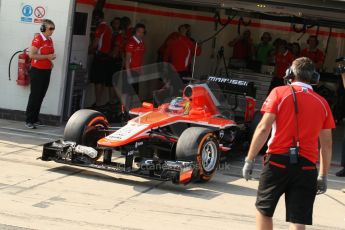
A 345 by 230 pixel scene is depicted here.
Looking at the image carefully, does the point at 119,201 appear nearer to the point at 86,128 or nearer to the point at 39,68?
the point at 86,128

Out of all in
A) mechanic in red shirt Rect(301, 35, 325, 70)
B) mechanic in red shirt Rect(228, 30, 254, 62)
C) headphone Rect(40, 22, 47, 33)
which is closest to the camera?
headphone Rect(40, 22, 47, 33)

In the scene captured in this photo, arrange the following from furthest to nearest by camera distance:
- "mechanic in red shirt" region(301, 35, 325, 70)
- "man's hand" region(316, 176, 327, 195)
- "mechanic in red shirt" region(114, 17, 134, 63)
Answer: "mechanic in red shirt" region(301, 35, 325, 70) < "mechanic in red shirt" region(114, 17, 134, 63) < "man's hand" region(316, 176, 327, 195)

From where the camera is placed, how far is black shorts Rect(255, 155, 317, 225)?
5.23 meters

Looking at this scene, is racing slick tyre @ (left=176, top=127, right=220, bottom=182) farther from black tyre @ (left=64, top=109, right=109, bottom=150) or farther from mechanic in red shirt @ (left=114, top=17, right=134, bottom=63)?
mechanic in red shirt @ (left=114, top=17, right=134, bottom=63)

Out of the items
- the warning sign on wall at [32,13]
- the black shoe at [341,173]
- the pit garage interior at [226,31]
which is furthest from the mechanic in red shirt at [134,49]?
the black shoe at [341,173]

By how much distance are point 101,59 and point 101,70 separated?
0.24 metres

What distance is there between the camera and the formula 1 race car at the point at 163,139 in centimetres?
834

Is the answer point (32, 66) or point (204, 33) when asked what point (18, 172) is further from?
point (204, 33)

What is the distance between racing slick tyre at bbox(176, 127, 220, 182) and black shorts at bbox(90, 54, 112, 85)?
6.03m

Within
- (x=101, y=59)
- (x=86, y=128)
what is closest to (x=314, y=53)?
(x=101, y=59)

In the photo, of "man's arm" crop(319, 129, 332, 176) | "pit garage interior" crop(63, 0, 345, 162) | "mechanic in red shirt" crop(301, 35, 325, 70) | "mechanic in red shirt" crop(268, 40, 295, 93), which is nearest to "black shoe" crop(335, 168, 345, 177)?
"pit garage interior" crop(63, 0, 345, 162)

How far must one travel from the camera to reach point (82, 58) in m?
13.6

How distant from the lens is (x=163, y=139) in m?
8.95

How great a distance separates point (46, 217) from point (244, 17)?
44.0ft
